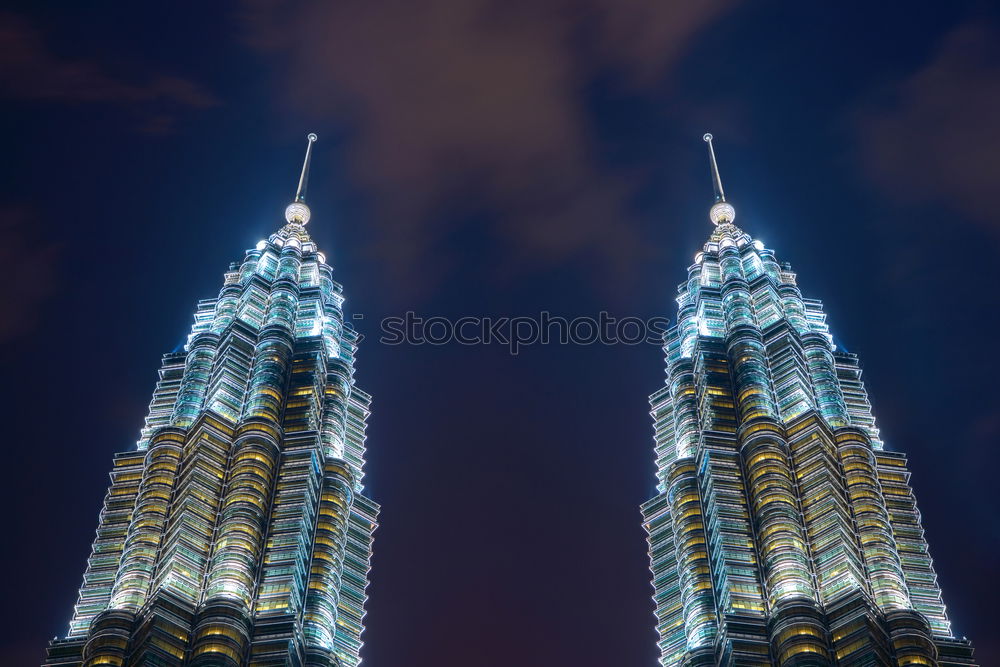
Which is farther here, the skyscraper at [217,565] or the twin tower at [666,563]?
the skyscraper at [217,565]

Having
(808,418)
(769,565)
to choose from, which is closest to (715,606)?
(769,565)

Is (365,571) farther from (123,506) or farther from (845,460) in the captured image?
(845,460)

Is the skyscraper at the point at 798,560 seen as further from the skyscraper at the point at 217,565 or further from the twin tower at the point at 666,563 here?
the skyscraper at the point at 217,565

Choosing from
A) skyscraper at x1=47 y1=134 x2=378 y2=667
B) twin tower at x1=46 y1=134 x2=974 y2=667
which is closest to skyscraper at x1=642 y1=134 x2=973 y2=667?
twin tower at x1=46 y1=134 x2=974 y2=667

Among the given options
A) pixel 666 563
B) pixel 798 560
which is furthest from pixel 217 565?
pixel 798 560

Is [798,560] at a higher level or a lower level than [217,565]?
lower

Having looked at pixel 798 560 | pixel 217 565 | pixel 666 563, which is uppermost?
pixel 666 563

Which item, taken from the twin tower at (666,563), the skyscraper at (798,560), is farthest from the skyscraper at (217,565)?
the skyscraper at (798,560)

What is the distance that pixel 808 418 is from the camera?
19825cm

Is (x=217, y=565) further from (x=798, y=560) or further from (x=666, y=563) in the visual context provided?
(x=798, y=560)

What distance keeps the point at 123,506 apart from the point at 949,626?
108666 mm

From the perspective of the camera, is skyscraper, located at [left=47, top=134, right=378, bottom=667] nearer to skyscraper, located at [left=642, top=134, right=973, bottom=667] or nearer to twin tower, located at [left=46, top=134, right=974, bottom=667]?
twin tower, located at [left=46, top=134, right=974, bottom=667]

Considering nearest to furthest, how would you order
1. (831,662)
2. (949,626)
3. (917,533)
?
(831,662), (949,626), (917,533)

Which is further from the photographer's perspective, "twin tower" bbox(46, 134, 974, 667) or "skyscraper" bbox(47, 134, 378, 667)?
"skyscraper" bbox(47, 134, 378, 667)
